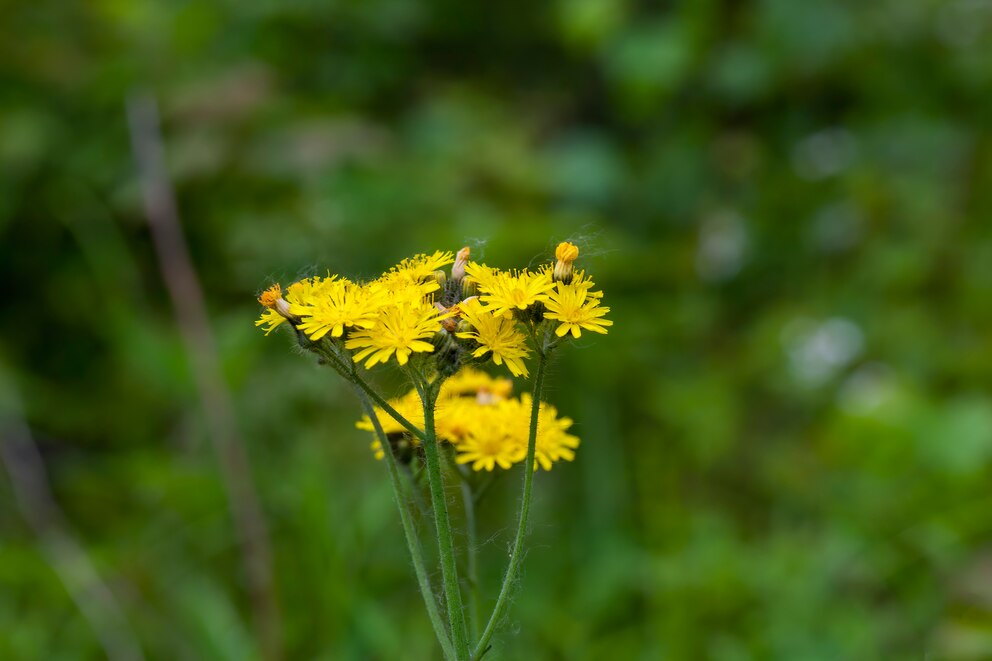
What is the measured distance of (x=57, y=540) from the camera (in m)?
2.34

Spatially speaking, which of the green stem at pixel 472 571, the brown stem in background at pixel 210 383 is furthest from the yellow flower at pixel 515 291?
the brown stem in background at pixel 210 383

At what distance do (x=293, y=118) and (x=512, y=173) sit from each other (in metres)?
0.76

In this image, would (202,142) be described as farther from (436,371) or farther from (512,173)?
(436,371)

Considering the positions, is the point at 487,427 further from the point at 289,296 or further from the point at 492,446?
the point at 289,296

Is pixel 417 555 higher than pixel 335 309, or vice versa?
pixel 335 309

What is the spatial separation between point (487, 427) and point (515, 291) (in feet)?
0.71

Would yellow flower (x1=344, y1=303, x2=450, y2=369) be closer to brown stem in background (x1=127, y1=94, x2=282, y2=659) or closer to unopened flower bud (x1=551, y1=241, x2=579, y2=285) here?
unopened flower bud (x1=551, y1=241, x2=579, y2=285)

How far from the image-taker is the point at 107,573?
225 cm

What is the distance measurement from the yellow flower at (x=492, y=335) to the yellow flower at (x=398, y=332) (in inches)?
1.1

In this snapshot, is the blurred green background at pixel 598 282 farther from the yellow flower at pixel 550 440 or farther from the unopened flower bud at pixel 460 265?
the unopened flower bud at pixel 460 265

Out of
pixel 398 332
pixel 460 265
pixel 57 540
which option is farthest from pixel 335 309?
pixel 57 540

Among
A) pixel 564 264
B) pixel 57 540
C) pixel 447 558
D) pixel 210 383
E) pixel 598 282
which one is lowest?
pixel 447 558

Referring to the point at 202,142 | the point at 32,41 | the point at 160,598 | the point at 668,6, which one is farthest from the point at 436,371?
the point at 32,41

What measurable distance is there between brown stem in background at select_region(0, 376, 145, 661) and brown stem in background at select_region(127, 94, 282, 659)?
1.03ft
